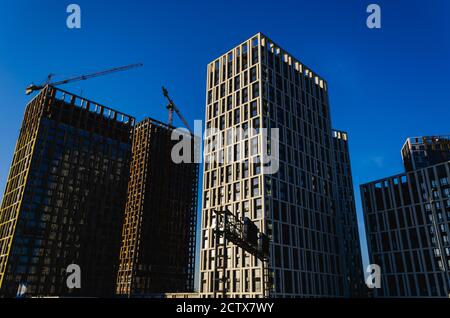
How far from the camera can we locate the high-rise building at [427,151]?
142125 millimetres

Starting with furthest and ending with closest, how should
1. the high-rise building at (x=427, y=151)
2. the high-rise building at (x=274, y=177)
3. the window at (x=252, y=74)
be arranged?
the high-rise building at (x=427, y=151) < the window at (x=252, y=74) < the high-rise building at (x=274, y=177)

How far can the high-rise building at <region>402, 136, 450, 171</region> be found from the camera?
142125 millimetres

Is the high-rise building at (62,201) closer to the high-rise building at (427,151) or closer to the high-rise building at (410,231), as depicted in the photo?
the high-rise building at (410,231)

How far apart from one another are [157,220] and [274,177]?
8914 cm

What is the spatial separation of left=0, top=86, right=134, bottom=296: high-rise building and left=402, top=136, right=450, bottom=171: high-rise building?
127149mm

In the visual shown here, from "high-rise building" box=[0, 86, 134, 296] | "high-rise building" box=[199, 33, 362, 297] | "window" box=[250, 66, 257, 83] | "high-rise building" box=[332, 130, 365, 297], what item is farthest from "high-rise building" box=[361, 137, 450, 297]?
"high-rise building" box=[0, 86, 134, 296]

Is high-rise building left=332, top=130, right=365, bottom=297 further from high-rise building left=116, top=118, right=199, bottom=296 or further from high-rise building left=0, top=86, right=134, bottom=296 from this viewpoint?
high-rise building left=0, top=86, right=134, bottom=296

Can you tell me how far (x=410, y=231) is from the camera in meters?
90.0

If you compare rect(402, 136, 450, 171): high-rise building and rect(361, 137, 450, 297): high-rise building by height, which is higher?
rect(402, 136, 450, 171): high-rise building

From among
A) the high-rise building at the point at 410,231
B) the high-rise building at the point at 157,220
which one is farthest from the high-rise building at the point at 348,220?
the high-rise building at the point at 157,220

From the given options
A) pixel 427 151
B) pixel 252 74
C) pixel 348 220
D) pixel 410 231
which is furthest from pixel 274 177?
pixel 427 151

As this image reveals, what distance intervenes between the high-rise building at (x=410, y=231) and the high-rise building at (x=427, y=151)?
5638 cm
